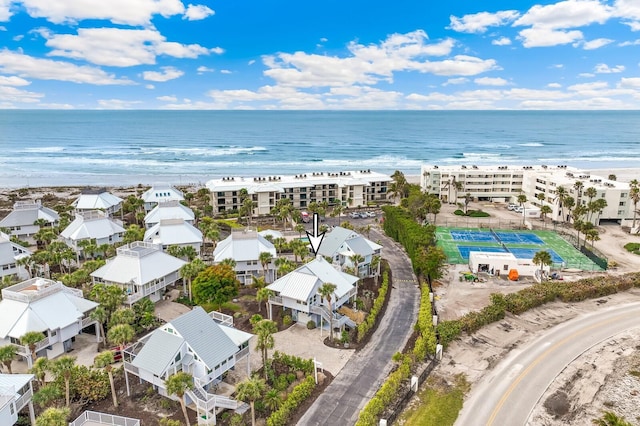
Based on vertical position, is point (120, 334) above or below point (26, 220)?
below

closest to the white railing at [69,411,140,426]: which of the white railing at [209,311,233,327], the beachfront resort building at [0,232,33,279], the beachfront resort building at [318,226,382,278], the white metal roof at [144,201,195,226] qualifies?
the white railing at [209,311,233,327]

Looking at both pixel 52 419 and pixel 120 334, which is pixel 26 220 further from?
pixel 52 419

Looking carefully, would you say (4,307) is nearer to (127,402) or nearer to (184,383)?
(127,402)

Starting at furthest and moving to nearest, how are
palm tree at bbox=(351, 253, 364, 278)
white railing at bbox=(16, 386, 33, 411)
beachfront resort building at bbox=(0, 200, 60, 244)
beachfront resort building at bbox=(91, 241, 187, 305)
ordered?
beachfront resort building at bbox=(0, 200, 60, 244), palm tree at bbox=(351, 253, 364, 278), beachfront resort building at bbox=(91, 241, 187, 305), white railing at bbox=(16, 386, 33, 411)

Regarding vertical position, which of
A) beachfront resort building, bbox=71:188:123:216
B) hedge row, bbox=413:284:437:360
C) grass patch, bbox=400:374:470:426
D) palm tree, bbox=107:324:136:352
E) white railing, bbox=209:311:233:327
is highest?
beachfront resort building, bbox=71:188:123:216

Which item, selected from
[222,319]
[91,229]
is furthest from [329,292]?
[91,229]

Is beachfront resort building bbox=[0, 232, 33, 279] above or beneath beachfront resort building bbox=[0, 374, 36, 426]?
above

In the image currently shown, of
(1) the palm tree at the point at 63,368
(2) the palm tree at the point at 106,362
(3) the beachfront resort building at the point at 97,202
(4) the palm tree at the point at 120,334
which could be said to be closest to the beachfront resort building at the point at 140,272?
(4) the palm tree at the point at 120,334

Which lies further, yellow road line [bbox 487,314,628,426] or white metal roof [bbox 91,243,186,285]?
white metal roof [bbox 91,243,186,285]

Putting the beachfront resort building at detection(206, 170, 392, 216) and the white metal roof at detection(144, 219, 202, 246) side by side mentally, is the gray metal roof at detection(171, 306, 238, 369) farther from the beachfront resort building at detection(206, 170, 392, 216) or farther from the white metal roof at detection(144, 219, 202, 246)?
the beachfront resort building at detection(206, 170, 392, 216)
